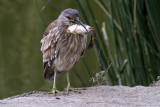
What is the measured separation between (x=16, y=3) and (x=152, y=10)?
27.5 feet

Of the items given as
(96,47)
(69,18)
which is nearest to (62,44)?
(69,18)

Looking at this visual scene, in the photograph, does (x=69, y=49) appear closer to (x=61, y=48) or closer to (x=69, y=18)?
(x=61, y=48)

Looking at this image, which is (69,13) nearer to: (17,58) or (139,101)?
(139,101)

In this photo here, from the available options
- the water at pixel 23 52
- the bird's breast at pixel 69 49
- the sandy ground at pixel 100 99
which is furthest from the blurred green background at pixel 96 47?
the sandy ground at pixel 100 99

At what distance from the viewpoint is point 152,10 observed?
5.87 meters

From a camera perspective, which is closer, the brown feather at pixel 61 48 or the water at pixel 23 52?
the brown feather at pixel 61 48

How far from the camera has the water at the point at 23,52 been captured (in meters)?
9.11

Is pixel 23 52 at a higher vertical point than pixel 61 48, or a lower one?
lower

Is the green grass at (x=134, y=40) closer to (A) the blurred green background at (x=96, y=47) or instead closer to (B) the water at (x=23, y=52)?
(A) the blurred green background at (x=96, y=47)

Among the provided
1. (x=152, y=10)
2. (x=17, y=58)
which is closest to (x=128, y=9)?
(x=152, y=10)

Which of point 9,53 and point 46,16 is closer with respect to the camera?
point 9,53

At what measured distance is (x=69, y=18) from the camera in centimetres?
513

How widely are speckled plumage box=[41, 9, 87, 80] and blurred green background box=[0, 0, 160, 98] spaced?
411 millimetres

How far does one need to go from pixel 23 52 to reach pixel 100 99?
248 inches
